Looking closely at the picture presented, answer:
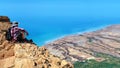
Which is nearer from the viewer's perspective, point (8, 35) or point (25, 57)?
point (25, 57)

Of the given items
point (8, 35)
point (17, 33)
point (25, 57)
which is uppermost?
point (17, 33)

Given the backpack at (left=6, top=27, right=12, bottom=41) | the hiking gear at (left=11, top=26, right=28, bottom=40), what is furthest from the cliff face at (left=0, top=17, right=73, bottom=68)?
the hiking gear at (left=11, top=26, right=28, bottom=40)

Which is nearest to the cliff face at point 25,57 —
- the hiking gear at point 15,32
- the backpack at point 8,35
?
the backpack at point 8,35

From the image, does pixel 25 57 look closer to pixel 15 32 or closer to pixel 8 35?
pixel 15 32

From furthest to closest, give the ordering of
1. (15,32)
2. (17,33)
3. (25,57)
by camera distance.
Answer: (17,33)
(15,32)
(25,57)

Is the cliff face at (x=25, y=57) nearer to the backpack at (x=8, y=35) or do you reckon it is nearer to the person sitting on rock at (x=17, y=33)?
the backpack at (x=8, y=35)

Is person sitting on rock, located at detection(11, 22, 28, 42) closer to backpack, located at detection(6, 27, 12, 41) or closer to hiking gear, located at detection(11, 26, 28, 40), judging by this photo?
hiking gear, located at detection(11, 26, 28, 40)

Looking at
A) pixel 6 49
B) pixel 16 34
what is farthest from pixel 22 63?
pixel 16 34

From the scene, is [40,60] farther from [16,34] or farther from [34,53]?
[16,34]

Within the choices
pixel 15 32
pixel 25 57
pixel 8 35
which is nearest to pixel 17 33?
pixel 15 32
